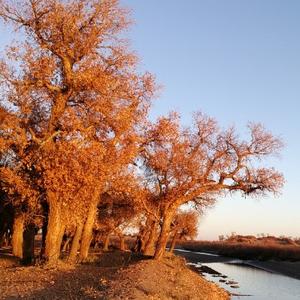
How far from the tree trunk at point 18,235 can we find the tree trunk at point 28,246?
0.59 metres

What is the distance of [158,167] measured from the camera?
133 feet

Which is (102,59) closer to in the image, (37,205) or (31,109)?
(31,109)

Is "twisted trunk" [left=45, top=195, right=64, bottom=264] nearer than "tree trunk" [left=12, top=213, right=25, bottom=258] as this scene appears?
Yes

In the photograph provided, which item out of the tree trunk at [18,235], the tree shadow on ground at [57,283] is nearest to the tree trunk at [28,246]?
the tree trunk at [18,235]

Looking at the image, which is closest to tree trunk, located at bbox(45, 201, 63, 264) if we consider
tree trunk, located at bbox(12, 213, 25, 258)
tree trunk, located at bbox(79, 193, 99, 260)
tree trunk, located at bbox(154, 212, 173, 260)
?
tree trunk, located at bbox(79, 193, 99, 260)

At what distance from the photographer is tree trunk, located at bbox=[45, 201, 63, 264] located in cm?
3063

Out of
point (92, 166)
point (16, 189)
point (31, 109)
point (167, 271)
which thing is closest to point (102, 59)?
point (31, 109)

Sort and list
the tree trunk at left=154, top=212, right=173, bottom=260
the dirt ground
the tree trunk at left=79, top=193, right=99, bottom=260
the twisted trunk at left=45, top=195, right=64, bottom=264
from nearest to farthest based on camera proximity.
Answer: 1. the dirt ground
2. the twisted trunk at left=45, top=195, right=64, bottom=264
3. the tree trunk at left=79, top=193, right=99, bottom=260
4. the tree trunk at left=154, top=212, right=173, bottom=260

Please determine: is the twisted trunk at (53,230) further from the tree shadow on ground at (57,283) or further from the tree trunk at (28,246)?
the tree trunk at (28,246)

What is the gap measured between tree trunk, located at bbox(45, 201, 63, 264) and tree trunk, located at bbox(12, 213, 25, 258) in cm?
979

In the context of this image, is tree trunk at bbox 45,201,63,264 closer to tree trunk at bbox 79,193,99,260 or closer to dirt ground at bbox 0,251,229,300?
dirt ground at bbox 0,251,229,300

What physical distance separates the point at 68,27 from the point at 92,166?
358 inches

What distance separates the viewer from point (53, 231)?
3098cm

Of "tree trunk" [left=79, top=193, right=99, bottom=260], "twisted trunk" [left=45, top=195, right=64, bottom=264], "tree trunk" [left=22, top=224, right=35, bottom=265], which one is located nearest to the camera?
"twisted trunk" [left=45, top=195, right=64, bottom=264]
